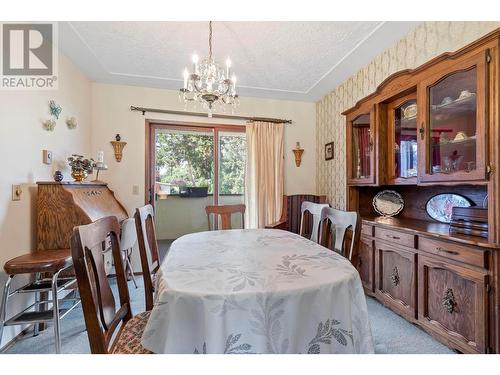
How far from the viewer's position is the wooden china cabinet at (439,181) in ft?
4.49

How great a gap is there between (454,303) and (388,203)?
1278 millimetres

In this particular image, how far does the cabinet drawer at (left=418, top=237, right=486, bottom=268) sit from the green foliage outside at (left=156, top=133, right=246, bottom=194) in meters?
2.51

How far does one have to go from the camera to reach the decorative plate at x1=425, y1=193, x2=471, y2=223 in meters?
1.97

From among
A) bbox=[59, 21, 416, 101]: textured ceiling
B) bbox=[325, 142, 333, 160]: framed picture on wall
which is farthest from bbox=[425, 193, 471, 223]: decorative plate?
bbox=[59, 21, 416, 101]: textured ceiling

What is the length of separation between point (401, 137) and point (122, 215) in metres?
3.14

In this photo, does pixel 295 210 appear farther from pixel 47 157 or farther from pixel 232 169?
pixel 47 157

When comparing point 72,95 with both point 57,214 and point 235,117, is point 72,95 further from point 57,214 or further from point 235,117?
point 235,117

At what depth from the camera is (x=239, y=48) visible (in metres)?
2.38

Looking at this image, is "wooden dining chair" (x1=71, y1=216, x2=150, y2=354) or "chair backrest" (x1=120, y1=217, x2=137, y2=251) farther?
"chair backrest" (x1=120, y1=217, x2=137, y2=251)

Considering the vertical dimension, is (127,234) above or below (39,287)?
above

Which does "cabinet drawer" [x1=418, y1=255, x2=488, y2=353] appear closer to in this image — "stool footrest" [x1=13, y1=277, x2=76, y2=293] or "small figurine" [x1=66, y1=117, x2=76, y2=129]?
"stool footrest" [x1=13, y1=277, x2=76, y2=293]

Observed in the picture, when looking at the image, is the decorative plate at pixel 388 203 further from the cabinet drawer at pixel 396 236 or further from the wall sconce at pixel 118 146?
the wall sconce at pixel 118 146

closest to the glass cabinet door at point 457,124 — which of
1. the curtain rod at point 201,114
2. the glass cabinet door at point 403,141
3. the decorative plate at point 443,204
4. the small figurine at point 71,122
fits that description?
the glass cabinet door at point 403,141

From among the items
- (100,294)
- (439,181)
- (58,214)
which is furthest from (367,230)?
(58,214)
